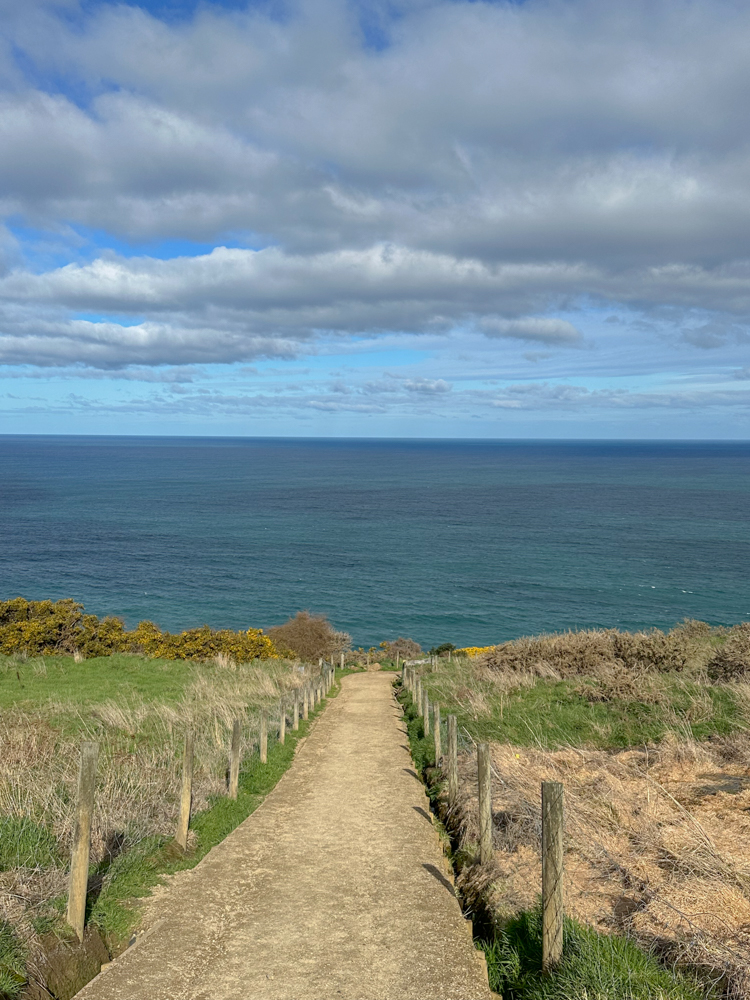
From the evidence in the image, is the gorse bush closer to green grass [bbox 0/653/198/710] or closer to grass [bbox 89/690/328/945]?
green grass [bbox 0/653/198/710]

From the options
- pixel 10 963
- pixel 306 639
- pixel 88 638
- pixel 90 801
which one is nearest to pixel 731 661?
pixel 90 801

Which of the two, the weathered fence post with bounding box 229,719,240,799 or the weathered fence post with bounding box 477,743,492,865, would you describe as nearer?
the weathered fence post with bounding box 477,743,492,865

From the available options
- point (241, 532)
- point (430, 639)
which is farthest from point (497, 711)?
point (241, 532)

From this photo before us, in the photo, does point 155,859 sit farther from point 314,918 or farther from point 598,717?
point 598,717

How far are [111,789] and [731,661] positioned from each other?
15.5 meters

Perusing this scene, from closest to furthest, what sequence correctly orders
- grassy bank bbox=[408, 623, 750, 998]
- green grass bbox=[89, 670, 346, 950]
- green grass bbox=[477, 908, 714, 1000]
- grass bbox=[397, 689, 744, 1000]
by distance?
green grass bbox=[477, 908, 714, 1000]
grass bbox=[397, 689, 744, 1000]
grassy bank bbox=[408, 623, 750, 998]
green grass bbox=[89, 670, 346, 950]

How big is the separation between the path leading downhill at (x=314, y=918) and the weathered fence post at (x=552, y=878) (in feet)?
3.08

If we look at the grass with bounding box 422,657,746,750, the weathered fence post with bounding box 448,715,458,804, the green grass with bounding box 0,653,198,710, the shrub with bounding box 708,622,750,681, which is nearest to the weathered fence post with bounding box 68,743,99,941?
the weathered fence post with bounding box 448,715,458,804

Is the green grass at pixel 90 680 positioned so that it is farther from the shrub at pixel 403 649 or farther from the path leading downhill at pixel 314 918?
the shrub at pixel 403 649

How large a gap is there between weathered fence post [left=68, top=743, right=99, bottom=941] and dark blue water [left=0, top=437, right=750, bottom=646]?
4415 cm

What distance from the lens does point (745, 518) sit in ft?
347

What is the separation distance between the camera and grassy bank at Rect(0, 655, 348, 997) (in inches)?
301

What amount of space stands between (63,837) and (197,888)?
182cm

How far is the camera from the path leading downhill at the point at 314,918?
6930 millimetres
